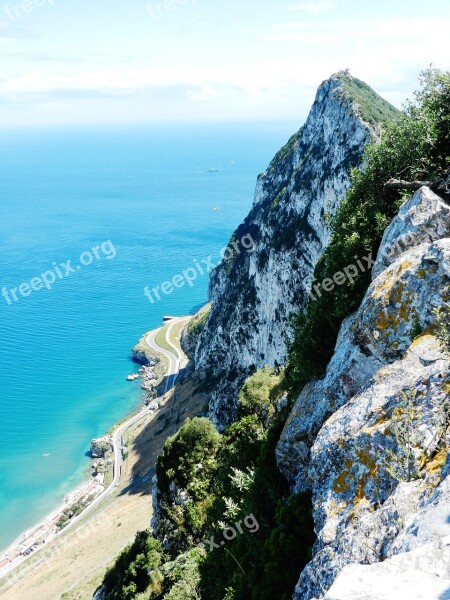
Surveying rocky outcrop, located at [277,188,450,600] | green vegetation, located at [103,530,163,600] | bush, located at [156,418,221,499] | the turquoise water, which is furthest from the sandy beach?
rocky outcrop, located at [277,188,450,600]

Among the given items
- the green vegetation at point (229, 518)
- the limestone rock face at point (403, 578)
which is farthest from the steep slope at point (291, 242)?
the limestone rock face at point (403, 578)

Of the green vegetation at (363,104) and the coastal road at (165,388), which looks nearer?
the green vegetation at (363,104)

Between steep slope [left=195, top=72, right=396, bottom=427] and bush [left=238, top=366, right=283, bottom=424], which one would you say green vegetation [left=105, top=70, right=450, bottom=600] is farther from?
steep slope [left=195, top=72, right=396, bottom=427]

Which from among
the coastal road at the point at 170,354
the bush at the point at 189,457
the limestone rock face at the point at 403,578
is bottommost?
the limestone rock face at the point at 403,578

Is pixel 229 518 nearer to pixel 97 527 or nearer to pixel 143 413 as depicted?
pixel 97 527

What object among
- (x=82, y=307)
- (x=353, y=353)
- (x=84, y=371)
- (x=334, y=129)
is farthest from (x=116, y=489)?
(x=82, y=307)

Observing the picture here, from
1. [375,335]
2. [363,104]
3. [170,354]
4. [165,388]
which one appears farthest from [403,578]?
[170,354]

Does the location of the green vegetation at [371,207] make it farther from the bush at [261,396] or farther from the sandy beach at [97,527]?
the sandy beach at [97,527]
